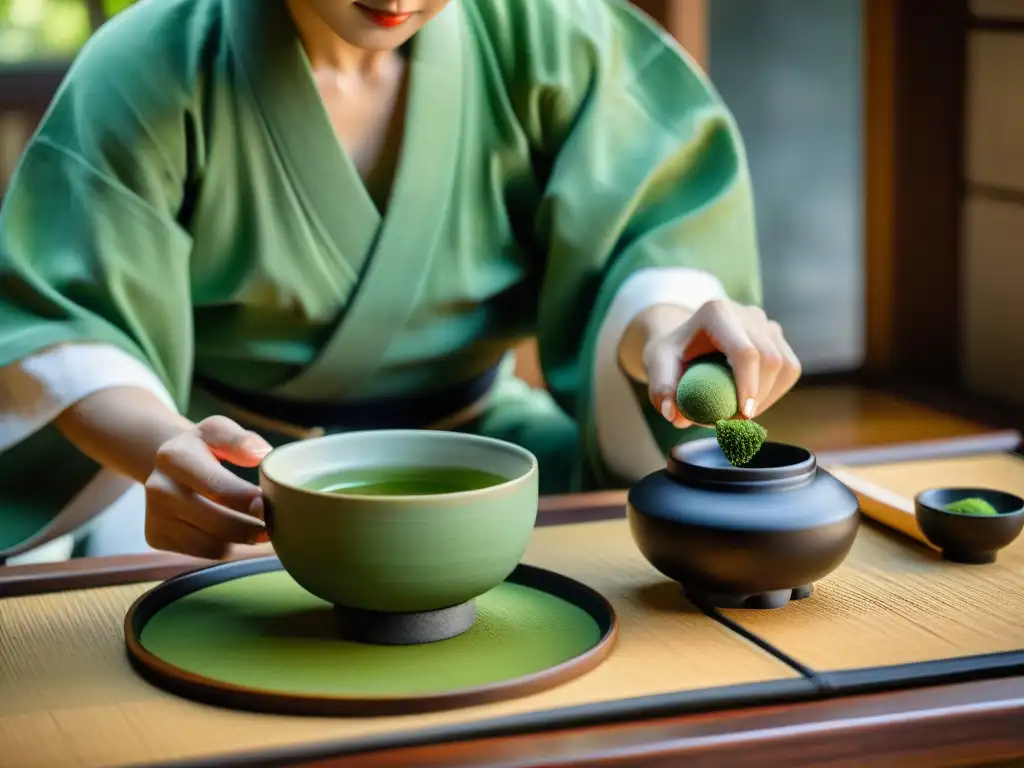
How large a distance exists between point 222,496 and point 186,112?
529mm

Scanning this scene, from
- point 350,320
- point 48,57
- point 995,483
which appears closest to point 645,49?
point 350,320

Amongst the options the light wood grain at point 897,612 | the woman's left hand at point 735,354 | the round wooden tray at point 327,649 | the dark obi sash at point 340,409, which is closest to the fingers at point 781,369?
the woman's left hand at point 735,354

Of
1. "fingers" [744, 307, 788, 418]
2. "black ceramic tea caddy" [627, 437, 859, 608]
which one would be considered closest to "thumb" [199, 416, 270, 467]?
"black ceramic tea caddy" [627, 437, 859, 608]

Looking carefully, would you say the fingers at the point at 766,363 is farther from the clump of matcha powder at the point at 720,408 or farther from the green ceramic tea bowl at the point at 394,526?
the green ceramic tea bowl at the point at 394,526

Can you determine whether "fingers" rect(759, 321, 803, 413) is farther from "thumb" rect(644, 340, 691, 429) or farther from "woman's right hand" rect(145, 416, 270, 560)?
"woman's right hand" rect(145, 416, 270, 560)

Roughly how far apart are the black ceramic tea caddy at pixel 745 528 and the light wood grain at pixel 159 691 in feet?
0.11

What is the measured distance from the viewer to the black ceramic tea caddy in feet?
3.41

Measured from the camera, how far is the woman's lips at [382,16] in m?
1.32

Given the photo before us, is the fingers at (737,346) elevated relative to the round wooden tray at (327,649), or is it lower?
elevated

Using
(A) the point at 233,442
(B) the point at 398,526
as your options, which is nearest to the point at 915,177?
(A) the point at 233,442

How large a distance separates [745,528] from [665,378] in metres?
0.24

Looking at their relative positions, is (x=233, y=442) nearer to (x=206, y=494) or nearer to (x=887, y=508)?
(x=206, y=494)

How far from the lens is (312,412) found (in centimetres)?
168

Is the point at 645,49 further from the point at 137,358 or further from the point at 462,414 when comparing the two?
the point at 137,358
